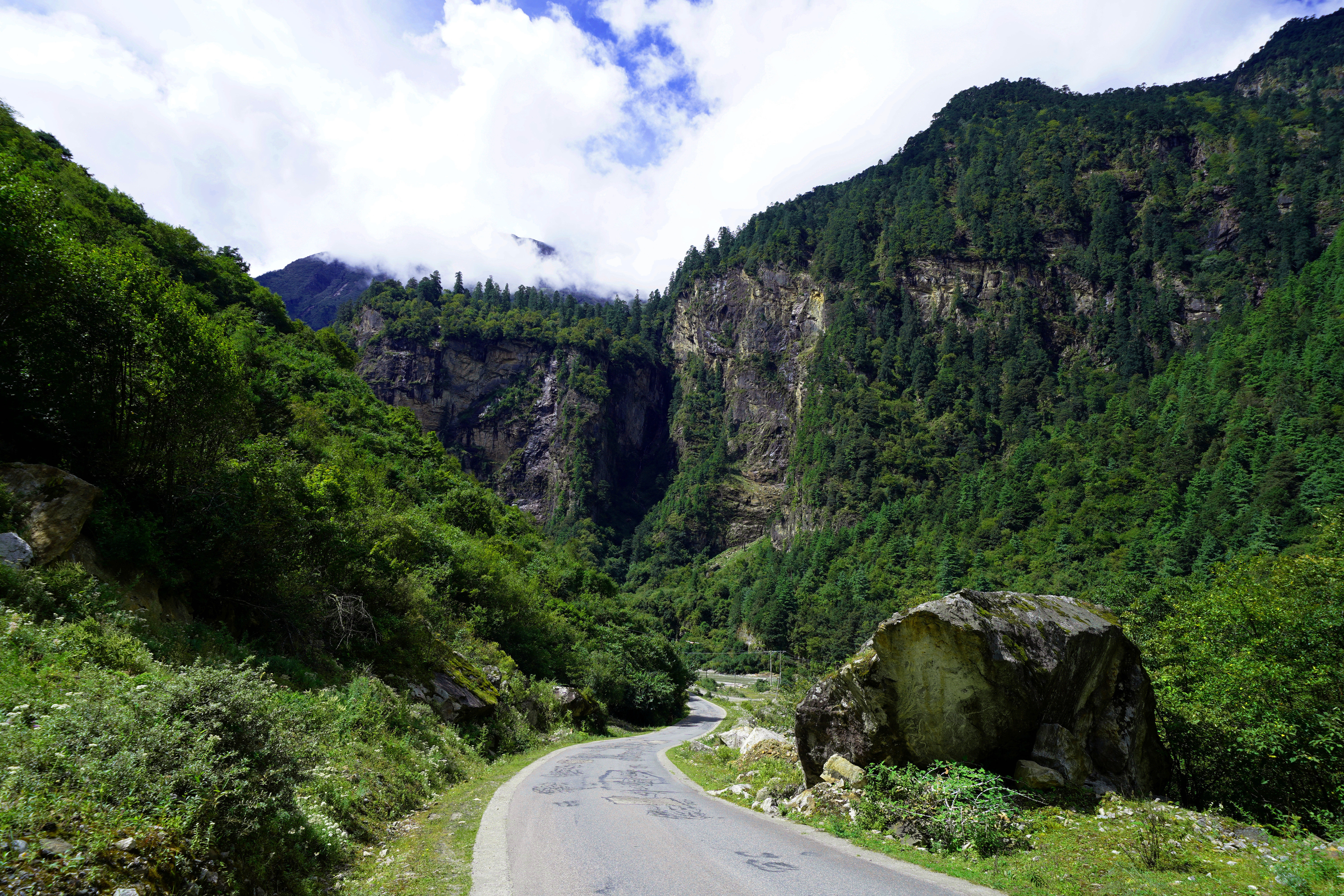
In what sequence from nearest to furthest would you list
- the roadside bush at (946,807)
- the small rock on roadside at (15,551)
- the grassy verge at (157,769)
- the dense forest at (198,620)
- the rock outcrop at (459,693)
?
the grassy verge at (157,769)
the dense forest at (198,620)
the small rock on roadside at (15,551)
the roadside bush at (946,807)
the rock outcrop at (459,693)

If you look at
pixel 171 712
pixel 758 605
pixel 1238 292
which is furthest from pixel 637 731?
pixel 1238 292

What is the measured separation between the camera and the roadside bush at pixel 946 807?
8.68 metres

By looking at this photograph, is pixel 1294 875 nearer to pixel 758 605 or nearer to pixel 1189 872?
pixel 1189 872

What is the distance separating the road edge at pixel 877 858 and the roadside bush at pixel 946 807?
86 cm

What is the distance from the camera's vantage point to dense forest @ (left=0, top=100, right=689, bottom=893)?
4590 millimetres

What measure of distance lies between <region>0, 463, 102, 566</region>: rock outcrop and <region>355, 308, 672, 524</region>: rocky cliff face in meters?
162

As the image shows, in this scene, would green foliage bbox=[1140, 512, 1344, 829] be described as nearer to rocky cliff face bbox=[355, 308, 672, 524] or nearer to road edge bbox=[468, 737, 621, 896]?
Answer: road edge bbox=[468, 737, 621, 896]

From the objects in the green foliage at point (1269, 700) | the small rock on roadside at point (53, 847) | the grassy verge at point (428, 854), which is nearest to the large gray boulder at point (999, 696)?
the green foliage at point (1269, 700)

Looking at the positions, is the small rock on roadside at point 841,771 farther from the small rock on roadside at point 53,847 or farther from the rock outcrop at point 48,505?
the rock outcrop at point 48,505

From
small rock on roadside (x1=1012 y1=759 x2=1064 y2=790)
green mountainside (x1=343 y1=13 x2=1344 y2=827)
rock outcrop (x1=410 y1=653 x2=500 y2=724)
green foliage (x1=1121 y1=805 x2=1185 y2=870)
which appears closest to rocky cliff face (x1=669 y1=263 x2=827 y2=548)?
green mountainside (x1=343 y1=13 x2=1344 y2=827)

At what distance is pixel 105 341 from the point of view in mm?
11078

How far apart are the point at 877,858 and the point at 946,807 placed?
62.9 inches

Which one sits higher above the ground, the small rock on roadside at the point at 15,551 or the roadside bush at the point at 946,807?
the small rock on roadside at the point at 15,551

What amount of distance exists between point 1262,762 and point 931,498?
131 metres
